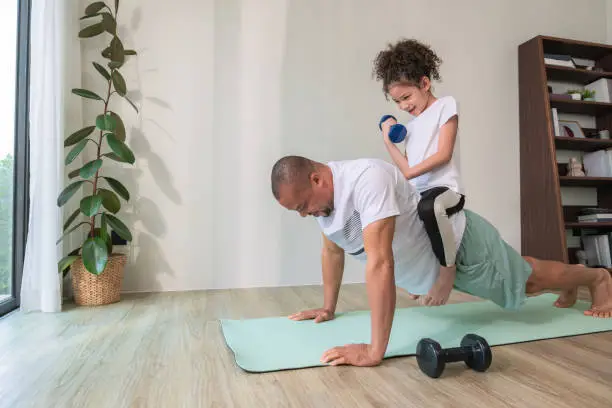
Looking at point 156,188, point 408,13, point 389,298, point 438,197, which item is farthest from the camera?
point 408,13

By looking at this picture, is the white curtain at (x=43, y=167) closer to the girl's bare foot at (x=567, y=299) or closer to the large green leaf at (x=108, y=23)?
the large green leaf at (x=108, y=23)

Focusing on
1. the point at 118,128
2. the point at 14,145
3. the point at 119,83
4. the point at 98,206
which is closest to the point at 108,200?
the point at 98,206

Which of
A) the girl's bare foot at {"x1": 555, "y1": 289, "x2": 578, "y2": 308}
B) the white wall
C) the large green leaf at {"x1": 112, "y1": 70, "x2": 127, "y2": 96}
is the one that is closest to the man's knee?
the girl's bare foot at {"x1": 555, "y1": 289, "x2": 578, "y2": 308}

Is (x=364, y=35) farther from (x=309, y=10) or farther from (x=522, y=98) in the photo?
(x=522, y=98)

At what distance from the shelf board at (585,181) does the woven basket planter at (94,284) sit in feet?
9.15

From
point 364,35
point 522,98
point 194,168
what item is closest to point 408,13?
point 364,35

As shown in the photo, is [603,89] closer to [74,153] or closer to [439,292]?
[439,292]

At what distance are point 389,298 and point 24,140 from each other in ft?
6.32

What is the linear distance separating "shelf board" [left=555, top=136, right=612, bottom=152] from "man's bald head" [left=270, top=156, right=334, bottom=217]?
2.36m

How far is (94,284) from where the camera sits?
2.10 m

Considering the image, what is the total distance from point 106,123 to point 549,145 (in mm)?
2701

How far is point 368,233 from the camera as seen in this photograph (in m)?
1.17

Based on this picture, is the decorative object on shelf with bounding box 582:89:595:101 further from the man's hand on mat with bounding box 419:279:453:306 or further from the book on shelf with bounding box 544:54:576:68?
the man's hand on mat with bounding box 419:279:453:306

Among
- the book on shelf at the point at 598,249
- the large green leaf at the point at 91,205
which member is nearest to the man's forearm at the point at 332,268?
the large green leaf at the point at 91,205
